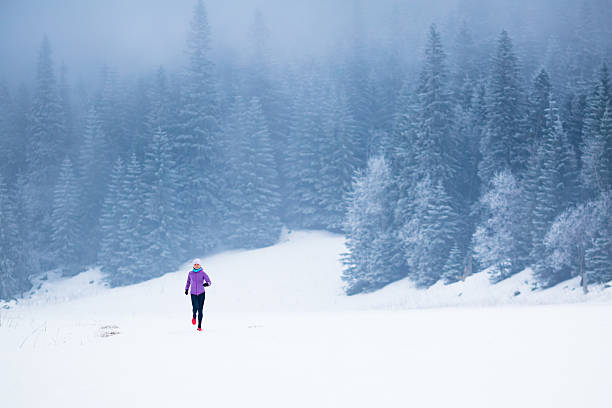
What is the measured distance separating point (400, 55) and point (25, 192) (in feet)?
190

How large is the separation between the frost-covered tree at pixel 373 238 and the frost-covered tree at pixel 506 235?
843cm

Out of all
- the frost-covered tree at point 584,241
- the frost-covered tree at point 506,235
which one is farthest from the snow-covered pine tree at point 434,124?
the frost-covered tree at point 584,241

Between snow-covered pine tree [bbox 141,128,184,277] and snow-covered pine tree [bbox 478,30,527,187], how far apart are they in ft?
97.2

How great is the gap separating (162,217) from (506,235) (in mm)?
33639

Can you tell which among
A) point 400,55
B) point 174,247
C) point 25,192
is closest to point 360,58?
point 400,55

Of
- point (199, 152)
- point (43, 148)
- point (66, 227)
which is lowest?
point (66, 227)

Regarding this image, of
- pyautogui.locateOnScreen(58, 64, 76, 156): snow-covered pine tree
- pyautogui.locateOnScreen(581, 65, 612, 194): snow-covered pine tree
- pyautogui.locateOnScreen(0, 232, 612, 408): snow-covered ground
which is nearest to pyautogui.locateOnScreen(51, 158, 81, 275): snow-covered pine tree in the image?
pyautogui.locateOnScreen(58, 64, 76, 156): snow-covered pine tree

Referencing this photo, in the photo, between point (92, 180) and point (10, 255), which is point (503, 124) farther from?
point (10, 255)

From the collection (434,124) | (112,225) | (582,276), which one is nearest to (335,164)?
(434,124)

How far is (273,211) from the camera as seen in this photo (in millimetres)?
57875

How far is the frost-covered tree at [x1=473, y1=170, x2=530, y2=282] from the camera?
108ft

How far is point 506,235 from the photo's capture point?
107ft

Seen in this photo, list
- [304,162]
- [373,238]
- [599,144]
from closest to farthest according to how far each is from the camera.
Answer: [599,144]
[373,238]
[304,162]

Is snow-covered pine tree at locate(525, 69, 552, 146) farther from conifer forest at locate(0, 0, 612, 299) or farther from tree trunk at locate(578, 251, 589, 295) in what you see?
tree trunk at locate(578, 251, 589, 295)
